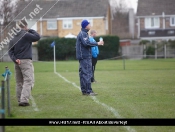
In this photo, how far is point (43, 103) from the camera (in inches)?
448

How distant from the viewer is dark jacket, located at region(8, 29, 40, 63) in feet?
35.7

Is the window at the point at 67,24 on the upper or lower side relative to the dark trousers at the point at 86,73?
upper

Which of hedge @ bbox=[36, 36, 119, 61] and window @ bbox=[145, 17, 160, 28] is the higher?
window @ bbox=[145, 17, 160, 28]

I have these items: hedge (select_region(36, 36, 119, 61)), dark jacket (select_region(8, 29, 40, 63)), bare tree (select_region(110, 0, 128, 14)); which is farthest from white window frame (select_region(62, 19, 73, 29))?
dark jacket (select_region(8, 29, 40, 63))

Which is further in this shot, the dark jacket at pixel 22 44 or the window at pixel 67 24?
the window at pixel 67 24

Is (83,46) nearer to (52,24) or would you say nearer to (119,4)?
(119,4)

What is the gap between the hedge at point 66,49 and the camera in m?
45.1

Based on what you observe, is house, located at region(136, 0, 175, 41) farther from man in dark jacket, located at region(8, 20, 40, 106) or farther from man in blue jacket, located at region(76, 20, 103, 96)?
man in dark jacket, located at region(8, 20, 40, 106)

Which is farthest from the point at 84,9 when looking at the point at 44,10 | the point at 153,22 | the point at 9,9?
the point at 44,10

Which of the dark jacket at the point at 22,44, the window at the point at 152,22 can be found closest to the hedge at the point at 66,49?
the window at the point at 152,22

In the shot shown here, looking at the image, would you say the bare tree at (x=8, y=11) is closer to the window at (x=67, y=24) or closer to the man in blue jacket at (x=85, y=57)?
the man in blue jacket at (x=85, y=57)

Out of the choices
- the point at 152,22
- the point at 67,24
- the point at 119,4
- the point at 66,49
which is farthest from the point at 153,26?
the point at 67,24

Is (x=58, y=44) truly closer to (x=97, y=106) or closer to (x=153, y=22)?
(x=153, y=22)

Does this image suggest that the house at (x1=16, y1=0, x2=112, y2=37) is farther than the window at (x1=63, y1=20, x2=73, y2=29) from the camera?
No
